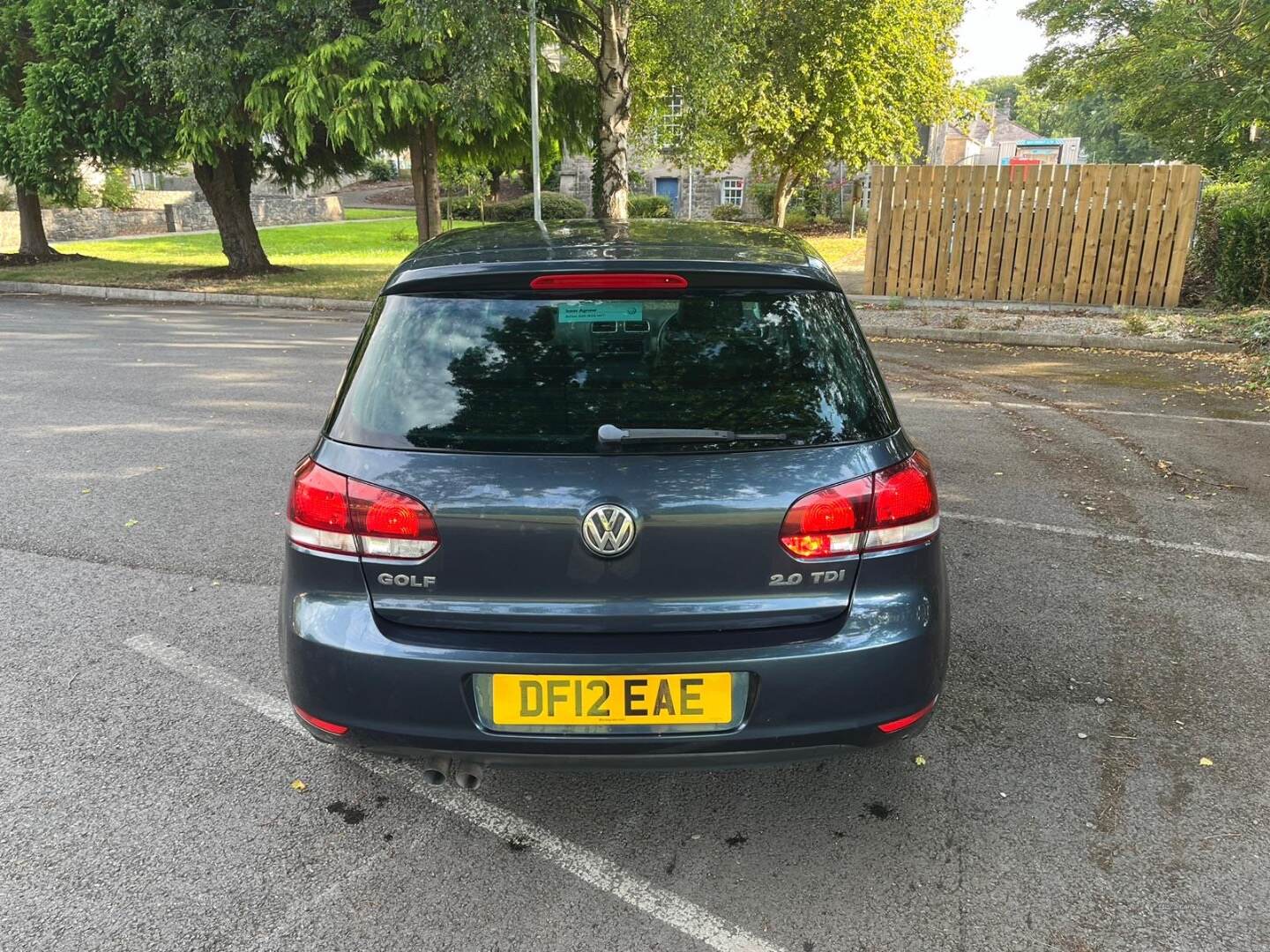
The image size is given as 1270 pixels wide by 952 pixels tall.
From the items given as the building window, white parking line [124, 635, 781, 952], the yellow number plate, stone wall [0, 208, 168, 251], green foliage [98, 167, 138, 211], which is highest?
the building window

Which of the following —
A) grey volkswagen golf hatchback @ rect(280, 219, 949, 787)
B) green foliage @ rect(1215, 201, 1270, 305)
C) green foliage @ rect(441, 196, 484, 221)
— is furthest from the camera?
green foliage @ rect(441, 196, 484, 221)

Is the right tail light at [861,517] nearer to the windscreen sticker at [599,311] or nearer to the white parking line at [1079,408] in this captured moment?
the windscreen sticker at [599,311]

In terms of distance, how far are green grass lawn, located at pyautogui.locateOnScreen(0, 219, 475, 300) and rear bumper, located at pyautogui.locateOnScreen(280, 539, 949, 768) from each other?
14198mm

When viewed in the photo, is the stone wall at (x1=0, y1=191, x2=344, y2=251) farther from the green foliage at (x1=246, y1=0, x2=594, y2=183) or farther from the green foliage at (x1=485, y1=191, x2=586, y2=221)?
the green foliage at (x1=246, y1=0, x2=594, y2=183)

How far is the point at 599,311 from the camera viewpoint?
248 centimetres

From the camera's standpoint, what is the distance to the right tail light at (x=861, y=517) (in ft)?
7.50

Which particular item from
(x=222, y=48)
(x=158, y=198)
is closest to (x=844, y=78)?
(x=222, y=48)

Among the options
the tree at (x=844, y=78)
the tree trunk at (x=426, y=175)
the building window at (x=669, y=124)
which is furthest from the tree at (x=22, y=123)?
the tree at (x=844, y=78)

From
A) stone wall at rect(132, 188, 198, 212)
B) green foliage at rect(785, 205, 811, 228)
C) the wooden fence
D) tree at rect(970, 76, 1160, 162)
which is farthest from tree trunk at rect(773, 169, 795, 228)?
tree at rect(970, 76, 1160, 162)

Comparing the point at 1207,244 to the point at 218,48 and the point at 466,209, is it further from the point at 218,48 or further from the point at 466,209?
the point at 466,209

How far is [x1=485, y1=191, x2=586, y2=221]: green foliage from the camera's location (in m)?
34.2

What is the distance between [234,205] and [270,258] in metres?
3.99

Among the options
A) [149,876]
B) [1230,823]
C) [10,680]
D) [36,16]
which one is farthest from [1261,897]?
[36,16]

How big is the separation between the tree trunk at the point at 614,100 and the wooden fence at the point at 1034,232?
4301mm
